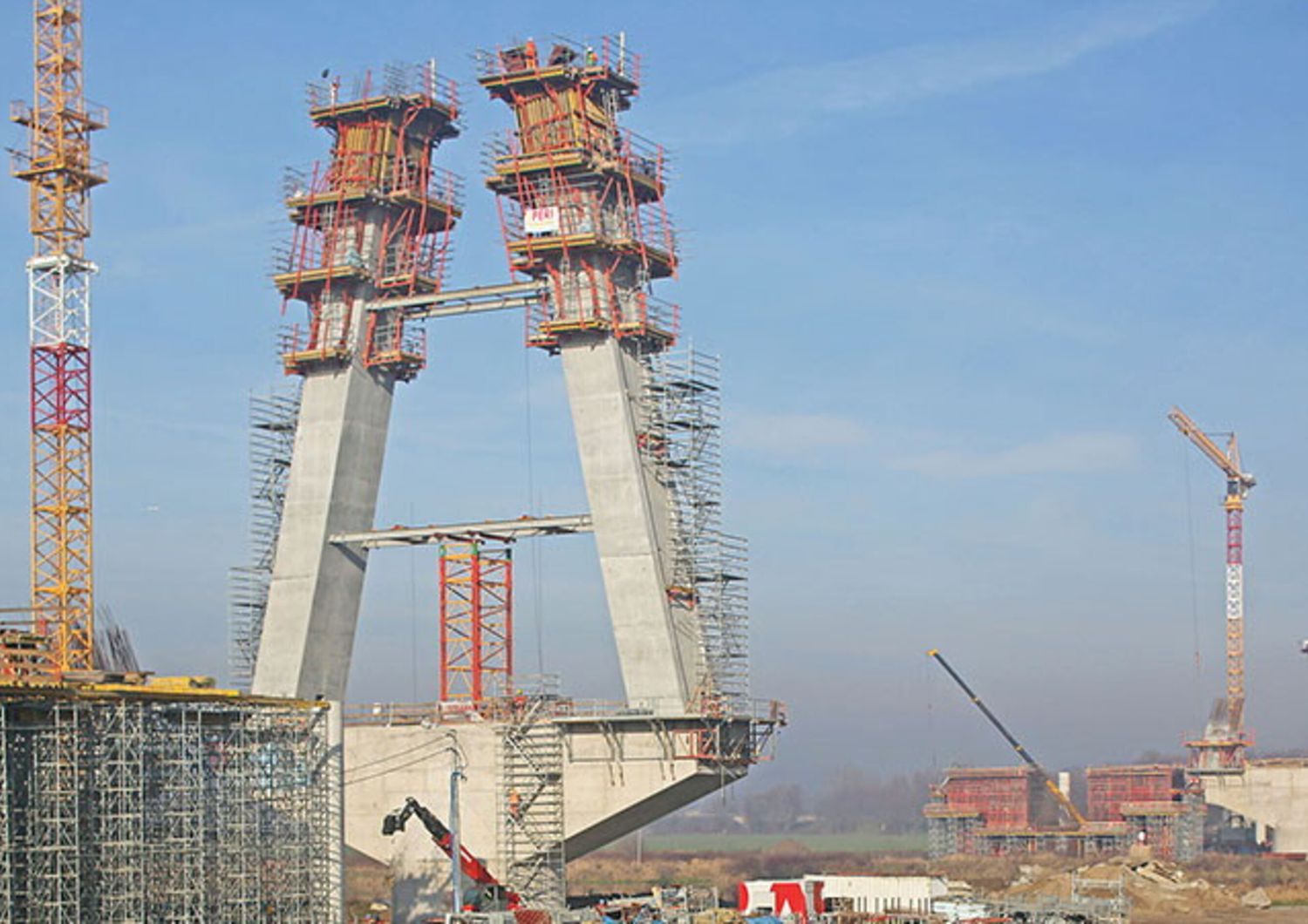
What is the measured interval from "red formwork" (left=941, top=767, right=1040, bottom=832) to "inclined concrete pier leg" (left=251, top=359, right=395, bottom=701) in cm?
8740

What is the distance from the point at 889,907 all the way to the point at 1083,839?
72.0 meters

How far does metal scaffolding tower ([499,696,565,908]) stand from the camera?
2923 inches

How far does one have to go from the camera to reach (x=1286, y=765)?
145625mm

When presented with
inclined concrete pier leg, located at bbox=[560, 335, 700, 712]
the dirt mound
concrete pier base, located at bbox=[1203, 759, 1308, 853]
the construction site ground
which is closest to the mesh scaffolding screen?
inclined concrete pier leg, located at bbox=[560, 335, 700, 712]

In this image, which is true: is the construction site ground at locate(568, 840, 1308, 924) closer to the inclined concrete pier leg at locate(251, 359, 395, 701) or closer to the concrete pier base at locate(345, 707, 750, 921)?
the concrete pier base at locate(345, 707, 750, 921)

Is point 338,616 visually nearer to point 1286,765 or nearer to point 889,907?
point 889,907

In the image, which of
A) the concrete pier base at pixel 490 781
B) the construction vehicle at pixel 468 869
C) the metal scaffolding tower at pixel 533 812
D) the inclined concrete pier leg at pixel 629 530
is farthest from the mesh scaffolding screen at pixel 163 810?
the inclined concrete pier leg at pixel 629 530

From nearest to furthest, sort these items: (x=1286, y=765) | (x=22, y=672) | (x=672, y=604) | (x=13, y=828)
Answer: (x=13, y=828) → (x=22, y=672) → (x=672, y=604) → (x=1286, y=765)

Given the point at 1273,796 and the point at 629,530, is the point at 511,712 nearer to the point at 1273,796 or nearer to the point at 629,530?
the point at 629,530

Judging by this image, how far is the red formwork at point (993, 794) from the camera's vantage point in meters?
161

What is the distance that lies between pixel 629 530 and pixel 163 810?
19.0 meters

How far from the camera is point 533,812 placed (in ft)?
245

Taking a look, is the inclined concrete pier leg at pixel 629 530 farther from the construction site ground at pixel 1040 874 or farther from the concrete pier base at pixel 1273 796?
the concrete pier base at pixel 1273 796

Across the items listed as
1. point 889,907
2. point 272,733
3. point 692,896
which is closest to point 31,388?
point 272,733
